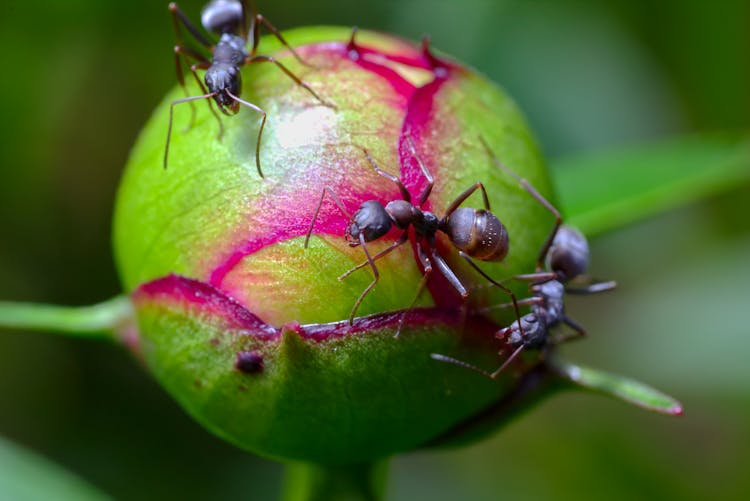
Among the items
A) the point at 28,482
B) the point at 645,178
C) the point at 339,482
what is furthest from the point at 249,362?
the point at 645,178

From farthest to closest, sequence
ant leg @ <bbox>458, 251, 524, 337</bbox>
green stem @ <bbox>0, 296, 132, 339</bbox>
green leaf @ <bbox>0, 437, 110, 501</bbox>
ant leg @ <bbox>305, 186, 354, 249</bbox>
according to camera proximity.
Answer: green leaf @ <bbox>0, 437, 110, 501</bbox> < green stem @ <bbox>0, 296, 132, 339</bbox> < ant leg @ <bbox>458, 251, 524, 337</bbox> < ant leg @ <bbox>305, 186, 354, 249</bbox>

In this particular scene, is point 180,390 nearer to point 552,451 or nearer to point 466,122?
point 466,122

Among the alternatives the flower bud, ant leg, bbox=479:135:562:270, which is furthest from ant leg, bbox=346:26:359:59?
ant leg, bbox=479:135:562:270

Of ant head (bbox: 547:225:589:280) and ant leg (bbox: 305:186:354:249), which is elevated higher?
ant leg (bbox: 305:186:354:249)

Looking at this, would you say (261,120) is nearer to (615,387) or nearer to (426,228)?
(426,228)

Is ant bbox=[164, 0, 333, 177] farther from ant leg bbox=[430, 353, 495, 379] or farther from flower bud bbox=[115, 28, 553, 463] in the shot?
ant leg bbox=[430, 353, 495, 379]

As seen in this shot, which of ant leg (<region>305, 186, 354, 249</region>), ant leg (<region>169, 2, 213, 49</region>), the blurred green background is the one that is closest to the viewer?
ant leg (<region>305, 186, 354, 249</region>)
